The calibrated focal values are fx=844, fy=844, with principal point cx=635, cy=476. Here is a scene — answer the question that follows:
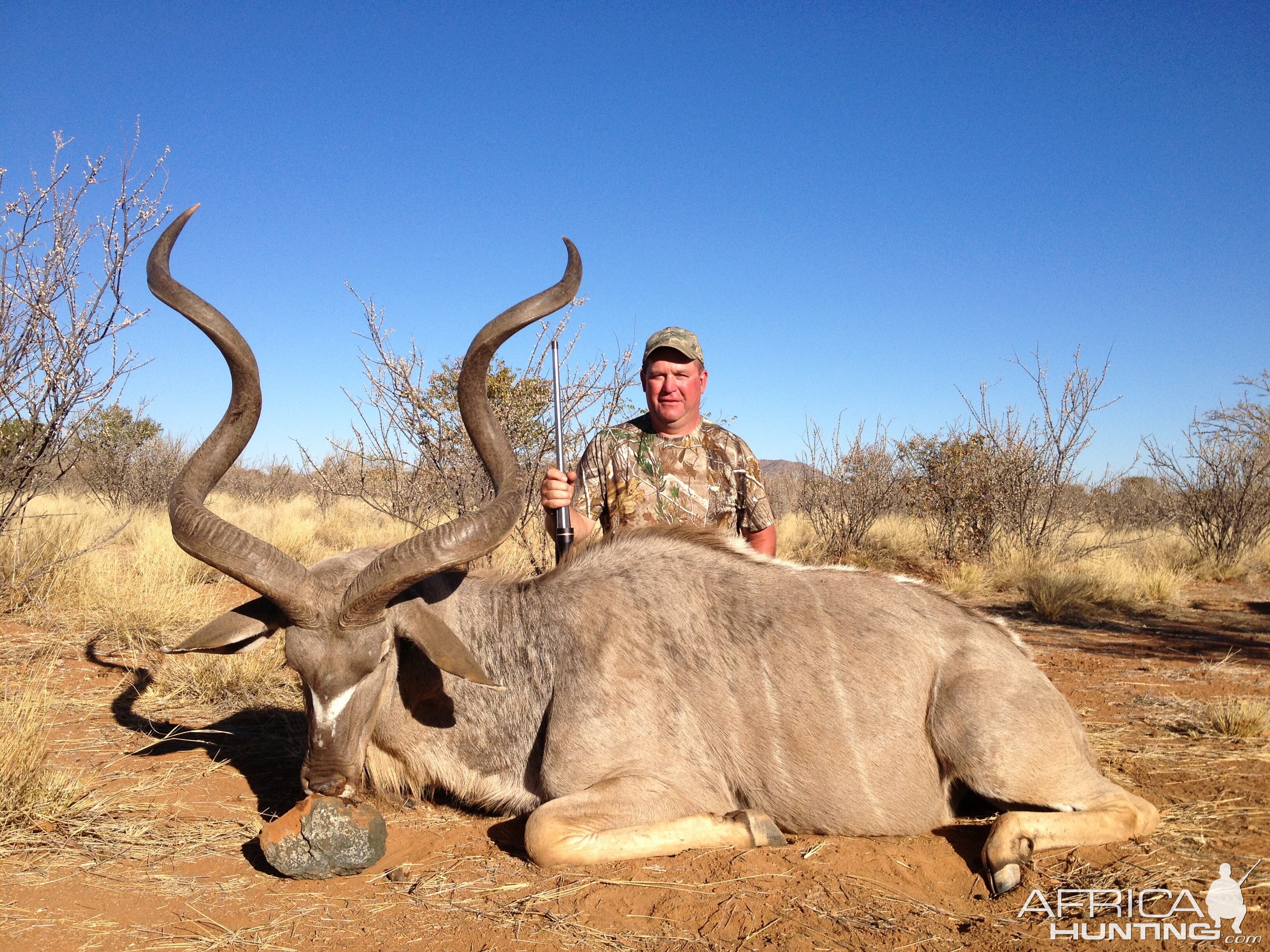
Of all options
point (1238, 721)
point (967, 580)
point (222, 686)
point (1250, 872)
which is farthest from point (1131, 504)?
point (222, 686)

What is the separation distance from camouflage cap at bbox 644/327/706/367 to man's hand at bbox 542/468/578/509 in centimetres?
134

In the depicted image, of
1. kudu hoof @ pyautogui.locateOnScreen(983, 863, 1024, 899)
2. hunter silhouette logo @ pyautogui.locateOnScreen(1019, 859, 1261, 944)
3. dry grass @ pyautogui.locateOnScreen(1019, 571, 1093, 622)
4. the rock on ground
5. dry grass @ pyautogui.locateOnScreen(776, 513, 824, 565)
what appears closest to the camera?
hunter silhouette logo @ pyautogui.locateOnScreen(1019, 859, 1261, 944)

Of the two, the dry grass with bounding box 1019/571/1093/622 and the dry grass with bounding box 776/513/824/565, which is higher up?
the dry grass with bounding box 776/513/824/565

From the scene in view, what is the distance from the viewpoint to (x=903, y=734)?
12.7 feet

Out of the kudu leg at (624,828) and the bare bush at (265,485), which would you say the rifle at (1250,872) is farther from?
the bare bush at (265,485)

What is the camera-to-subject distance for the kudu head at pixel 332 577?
12.4ft

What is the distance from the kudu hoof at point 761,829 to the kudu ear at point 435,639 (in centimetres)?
126

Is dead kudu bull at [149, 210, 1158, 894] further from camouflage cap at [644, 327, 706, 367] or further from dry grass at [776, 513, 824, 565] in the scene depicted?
dry grass at [776, 513, 824, 565]

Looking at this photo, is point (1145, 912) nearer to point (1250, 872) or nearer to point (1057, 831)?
point (1057, 831)

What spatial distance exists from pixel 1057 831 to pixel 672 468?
3.40 meters

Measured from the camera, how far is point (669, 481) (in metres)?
6.19

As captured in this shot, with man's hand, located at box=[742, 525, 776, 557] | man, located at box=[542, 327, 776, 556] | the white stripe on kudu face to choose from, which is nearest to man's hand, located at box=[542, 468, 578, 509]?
man, located at box=[542, 327, 776, 556]

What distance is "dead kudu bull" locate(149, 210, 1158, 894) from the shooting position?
148 inches

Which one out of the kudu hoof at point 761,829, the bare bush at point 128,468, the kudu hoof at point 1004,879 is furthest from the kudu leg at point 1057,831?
the bare bush at point 128,468
